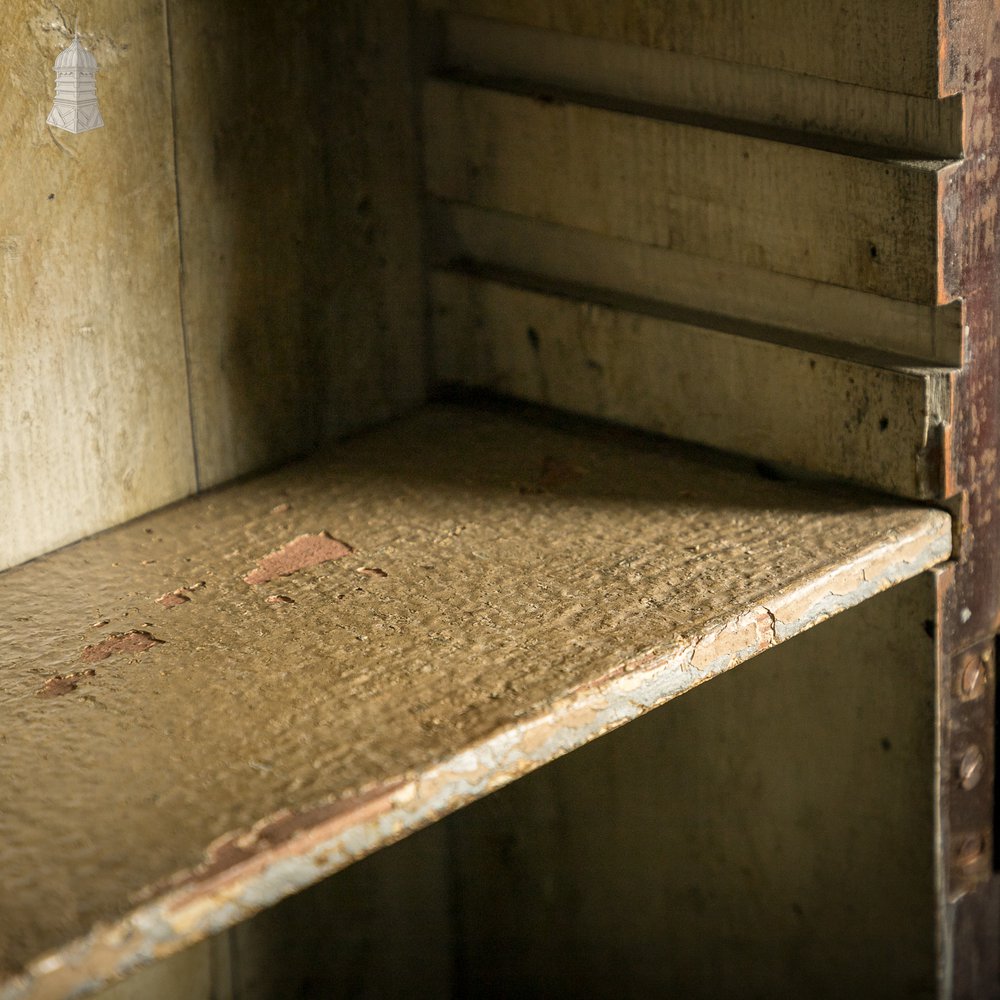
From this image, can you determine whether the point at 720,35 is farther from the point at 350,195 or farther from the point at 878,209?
the point at 350,195

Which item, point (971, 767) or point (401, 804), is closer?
point (401, 804)

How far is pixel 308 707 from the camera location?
38.1 inches

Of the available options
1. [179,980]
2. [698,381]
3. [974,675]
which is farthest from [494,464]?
[179,980]

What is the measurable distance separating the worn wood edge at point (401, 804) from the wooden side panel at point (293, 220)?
49 centimetres

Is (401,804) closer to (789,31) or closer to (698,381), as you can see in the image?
(698,381)

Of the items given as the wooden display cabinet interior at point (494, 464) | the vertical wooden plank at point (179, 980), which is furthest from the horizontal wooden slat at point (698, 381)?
the vertical wooden plank at point (179, 980)

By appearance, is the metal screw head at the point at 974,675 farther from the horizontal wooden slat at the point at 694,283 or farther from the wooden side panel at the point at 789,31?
the wooden side panel at the point at 789,31

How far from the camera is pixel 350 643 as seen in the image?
104 cm

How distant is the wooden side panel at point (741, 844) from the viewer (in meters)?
1.32

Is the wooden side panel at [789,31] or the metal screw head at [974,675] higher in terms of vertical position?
the wooden side panel at [789,31]

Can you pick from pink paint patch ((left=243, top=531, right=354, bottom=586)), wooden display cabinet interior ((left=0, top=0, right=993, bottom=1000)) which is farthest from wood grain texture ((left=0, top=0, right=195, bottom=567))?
pink paint patch ((left=243, top=531, right=354, bottom=586))

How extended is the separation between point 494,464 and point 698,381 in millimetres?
189

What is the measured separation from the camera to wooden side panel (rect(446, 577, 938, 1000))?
4.33ft

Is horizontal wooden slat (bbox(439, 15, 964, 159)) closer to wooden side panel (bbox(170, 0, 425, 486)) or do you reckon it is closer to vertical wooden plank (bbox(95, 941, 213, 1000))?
wooden side panel (bbox(170, 0, 425, 486))
